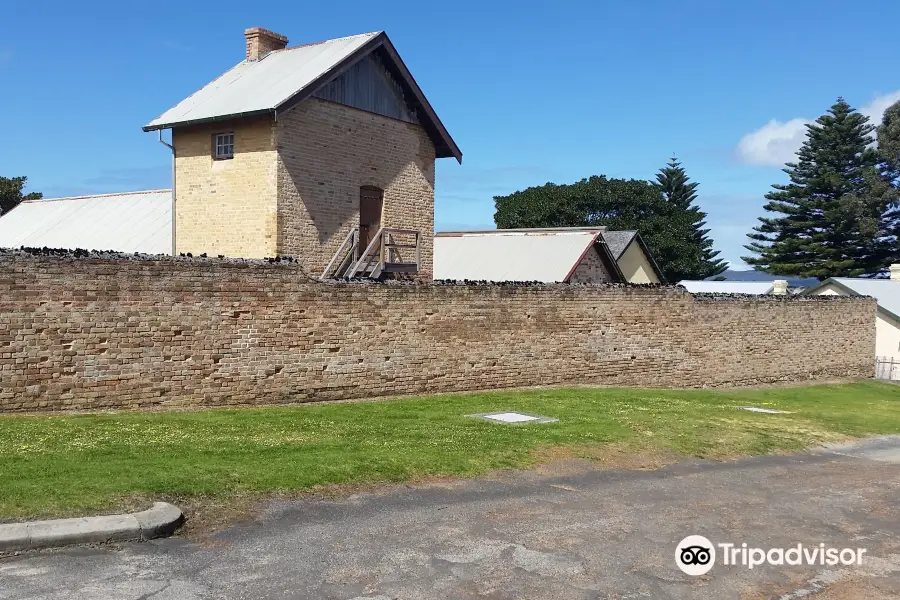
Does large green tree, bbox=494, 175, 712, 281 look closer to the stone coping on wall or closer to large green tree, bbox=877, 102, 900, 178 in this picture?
large green tree, bbox=877, 102, 900, 178

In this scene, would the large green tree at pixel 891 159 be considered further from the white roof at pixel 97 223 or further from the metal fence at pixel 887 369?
the white roof at pixel 97 223

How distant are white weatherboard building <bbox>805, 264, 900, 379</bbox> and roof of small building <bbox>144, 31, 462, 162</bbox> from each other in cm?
2045

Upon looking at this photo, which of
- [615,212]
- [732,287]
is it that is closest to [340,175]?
[732,287]

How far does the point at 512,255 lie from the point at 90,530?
1080 inches

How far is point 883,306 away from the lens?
116 feet

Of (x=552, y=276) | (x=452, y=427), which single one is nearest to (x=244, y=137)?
(x=452, y=427)

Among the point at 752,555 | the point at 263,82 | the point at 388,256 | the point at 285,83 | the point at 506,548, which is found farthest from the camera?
the point at 388,256

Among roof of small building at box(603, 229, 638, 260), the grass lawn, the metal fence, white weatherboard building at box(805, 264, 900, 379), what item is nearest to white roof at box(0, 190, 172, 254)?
the grass lawn

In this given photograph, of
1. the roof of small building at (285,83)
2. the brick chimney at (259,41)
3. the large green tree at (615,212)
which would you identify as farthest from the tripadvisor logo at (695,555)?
the large green tree at (615,212)

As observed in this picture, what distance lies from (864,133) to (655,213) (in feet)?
50.3

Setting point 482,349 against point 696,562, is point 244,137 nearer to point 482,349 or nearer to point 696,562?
point 482,349

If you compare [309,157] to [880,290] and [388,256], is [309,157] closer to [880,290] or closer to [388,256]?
[388,256]

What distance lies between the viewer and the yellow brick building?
20.2 meters

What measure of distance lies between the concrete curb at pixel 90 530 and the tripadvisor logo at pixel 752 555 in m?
4.23
